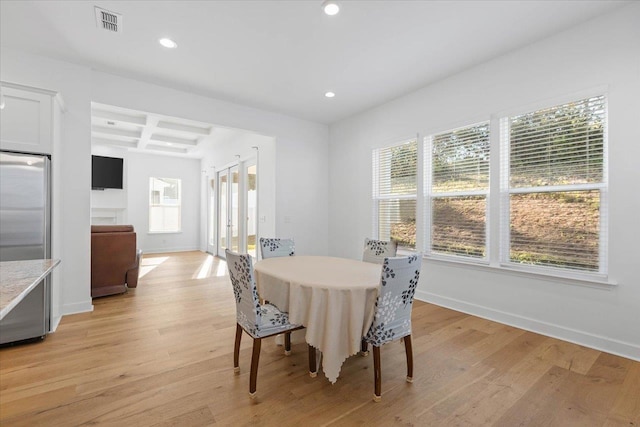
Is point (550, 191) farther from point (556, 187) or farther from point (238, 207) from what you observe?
point (238, 207)

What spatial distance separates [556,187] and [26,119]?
205 inches

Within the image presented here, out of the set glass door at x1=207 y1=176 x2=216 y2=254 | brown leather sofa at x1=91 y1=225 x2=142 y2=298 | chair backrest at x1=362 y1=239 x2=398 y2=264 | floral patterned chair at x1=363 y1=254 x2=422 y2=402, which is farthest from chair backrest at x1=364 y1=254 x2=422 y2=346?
glass door at x1=207 y1=176 x2=216 y2=254

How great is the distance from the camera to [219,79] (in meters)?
3.80

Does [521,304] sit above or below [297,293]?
below

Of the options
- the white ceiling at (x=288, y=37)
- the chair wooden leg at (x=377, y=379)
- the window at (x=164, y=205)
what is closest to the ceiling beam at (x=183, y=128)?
the white ceiling at (x=288, y=37)

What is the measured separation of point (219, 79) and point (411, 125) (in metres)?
2.74

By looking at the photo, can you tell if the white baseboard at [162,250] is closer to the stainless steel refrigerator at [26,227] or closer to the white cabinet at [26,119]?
the stainless steel refrigerator at [26,227]

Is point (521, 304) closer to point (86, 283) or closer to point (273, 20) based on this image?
point (273, 20)

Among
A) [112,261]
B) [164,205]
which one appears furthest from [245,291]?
[164,205]

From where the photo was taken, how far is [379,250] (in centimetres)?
317

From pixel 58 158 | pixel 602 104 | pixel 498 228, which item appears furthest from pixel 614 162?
pixel 58 158

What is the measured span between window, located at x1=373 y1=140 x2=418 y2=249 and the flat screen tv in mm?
6403

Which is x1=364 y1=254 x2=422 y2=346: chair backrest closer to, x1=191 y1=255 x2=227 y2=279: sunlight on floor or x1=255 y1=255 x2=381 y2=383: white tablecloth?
x1=255 y1=255 x2=381 y2=383: white tablecloth

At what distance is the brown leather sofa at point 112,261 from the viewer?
4.00 meters
